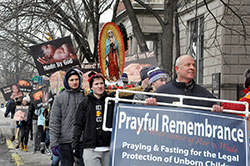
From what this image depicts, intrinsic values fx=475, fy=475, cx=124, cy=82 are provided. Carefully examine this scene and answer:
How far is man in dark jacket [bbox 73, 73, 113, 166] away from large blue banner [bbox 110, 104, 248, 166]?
1458mm

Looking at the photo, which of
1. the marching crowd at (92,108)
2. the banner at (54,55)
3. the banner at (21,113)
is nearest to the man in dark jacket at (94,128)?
the marching crowd at (92,108)

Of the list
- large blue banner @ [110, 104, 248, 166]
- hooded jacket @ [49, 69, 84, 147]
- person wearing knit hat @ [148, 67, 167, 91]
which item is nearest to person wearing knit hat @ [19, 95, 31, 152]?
hooded jacket @ [49, 69, 84, 147]

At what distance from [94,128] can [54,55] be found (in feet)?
17.1

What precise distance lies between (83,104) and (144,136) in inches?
73.8

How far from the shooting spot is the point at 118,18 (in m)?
22.1

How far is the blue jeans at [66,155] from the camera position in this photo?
643cm

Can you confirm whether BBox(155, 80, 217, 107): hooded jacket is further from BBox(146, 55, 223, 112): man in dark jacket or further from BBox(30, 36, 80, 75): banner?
BBox(30, 36, 80, 75): banner

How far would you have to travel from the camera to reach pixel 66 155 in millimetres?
6453

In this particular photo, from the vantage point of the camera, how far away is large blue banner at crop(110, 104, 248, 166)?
4.00m

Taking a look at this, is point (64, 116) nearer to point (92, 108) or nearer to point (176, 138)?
point (92, 108)

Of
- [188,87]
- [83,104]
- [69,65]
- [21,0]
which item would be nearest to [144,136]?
[188,87]

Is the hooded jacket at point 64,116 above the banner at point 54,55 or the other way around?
the other way around

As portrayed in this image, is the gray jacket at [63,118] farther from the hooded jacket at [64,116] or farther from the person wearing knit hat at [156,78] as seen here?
the person wearing knit hat at [156,78]

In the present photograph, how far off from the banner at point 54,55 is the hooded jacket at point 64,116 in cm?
386
